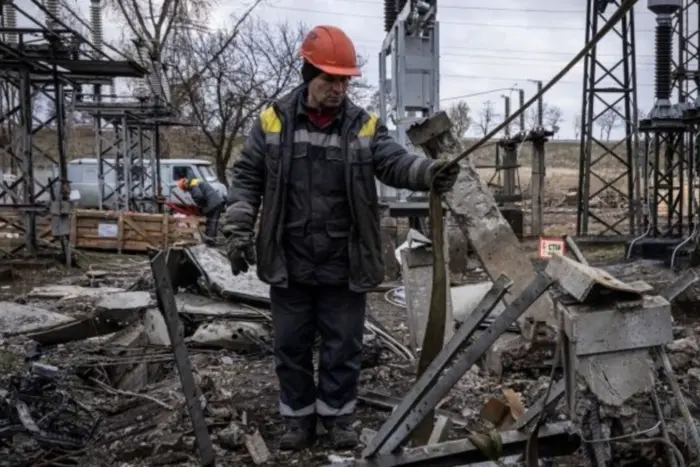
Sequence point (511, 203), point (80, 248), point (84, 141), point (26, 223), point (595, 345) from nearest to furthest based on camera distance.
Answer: point (595, 345) < point (26, 223) < point (80, 248) < point (511, 203) < point (84, 141)

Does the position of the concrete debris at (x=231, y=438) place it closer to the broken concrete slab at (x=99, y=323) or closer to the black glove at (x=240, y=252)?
the black glove at (x=240, y=252)

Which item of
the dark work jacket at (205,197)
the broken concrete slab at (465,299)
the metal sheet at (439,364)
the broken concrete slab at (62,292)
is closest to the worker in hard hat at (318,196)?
the metal sheet at (439,364)

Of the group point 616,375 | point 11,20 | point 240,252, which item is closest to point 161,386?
point 240,252

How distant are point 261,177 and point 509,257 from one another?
2.50 metres

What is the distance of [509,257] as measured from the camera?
19.4 feet

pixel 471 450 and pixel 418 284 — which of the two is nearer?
pixel 471 450

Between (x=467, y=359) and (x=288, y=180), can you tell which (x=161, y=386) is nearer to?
(x=288, y=180)

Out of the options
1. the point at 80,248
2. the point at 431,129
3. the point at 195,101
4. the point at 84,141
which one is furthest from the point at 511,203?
the point at 84,141

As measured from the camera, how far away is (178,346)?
11.7 feet

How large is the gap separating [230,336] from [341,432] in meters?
2.27

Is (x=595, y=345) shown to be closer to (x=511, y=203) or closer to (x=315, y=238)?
(x=315, y=238)

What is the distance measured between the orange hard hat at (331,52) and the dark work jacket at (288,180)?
196 mm

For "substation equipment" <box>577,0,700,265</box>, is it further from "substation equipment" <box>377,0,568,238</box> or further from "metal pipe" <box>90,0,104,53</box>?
"metal pipe" <box>90,0,104,53</box>

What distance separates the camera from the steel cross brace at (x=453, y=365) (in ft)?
9.46
